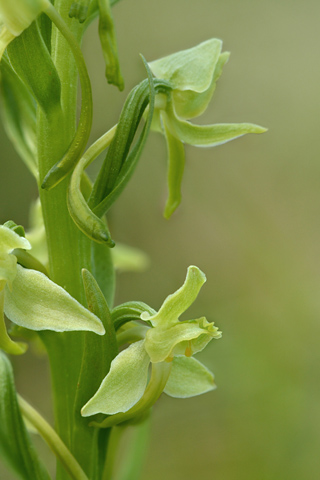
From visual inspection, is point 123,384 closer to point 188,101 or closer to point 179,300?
point 179,300

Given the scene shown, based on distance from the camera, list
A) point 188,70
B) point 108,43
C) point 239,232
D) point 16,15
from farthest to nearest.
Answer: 1. point 239,232
2. point 188,70
3. point 108,43
4. point 16,15

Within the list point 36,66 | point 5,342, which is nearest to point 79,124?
point 36,66

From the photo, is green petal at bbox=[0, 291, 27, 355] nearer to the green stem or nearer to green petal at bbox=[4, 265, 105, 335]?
green petal at bbox=[4, 265, 105, 335]

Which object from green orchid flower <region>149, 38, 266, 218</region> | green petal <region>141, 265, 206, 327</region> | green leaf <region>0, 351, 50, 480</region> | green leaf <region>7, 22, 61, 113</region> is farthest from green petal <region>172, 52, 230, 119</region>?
green leaf <region>0, 351, 50, 480</region>

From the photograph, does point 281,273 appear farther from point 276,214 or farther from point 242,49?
point 242,49

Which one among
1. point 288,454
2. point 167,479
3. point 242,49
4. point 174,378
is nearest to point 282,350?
point 288,454
